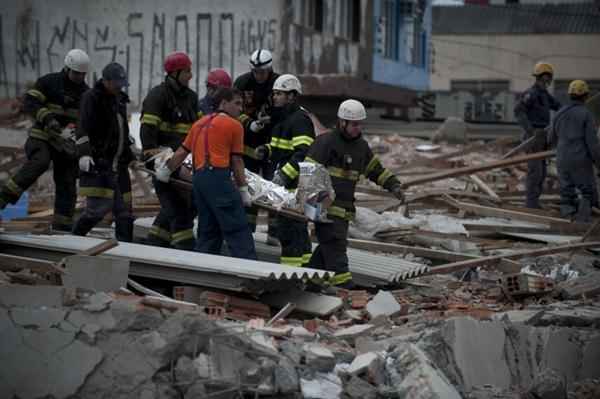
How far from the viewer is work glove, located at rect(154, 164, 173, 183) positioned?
946 centimetres

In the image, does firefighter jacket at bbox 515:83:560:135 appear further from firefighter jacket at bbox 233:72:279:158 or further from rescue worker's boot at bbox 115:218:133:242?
rescue worker's boot at bbox 115:218:133:242

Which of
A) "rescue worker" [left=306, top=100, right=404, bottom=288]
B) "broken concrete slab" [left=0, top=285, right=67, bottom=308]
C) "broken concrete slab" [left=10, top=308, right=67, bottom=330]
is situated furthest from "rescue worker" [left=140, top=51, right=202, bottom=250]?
"broken concrete slab" [left=10, top=308, right=67, bottom=330]

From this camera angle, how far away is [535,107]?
16109 mm

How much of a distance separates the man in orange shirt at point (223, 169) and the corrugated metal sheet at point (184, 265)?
0.39 meters

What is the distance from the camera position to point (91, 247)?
8.67 metres

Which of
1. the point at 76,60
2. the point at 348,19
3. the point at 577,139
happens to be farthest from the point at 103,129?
the point at 348,19

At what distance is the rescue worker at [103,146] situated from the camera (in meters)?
9.70

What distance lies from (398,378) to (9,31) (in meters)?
17.7

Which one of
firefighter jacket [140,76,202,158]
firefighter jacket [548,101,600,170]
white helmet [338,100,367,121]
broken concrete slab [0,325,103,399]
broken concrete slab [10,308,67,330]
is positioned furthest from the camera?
firefighter jacket [548,101,600,170]

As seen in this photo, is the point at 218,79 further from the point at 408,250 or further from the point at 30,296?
the point at 30,296

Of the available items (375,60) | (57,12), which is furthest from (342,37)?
(57,12)

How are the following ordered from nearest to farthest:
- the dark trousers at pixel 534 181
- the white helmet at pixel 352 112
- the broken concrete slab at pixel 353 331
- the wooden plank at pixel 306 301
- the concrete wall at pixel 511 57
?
1. the broken concrete slab at pixel 353 331
2. the wooden plank at pixel 306 301
3. the white helmet at pixel 352 112
4. the dark trousers at pixel 534 181
5. the concrete wall at pixel 511 57

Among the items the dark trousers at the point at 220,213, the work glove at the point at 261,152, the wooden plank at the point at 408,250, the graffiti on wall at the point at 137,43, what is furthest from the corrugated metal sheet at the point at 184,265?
the graffiti on wall at the point at 137,43

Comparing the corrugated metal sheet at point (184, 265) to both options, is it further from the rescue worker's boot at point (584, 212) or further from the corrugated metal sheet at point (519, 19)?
the corrugated metal sheet at point (519, 19)
